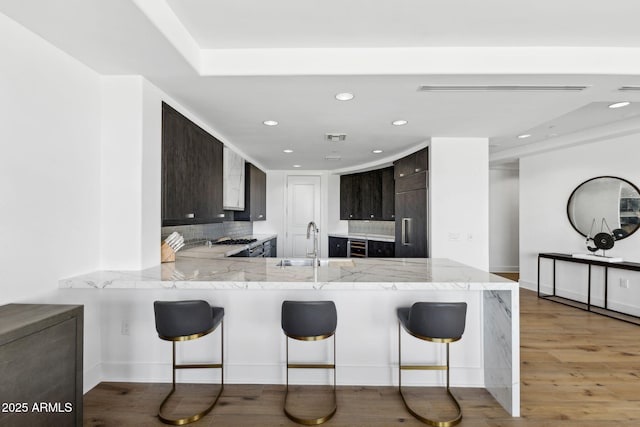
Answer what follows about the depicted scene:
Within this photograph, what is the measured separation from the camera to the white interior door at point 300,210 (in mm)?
7391

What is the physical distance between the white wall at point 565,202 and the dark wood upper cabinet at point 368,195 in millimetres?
2419

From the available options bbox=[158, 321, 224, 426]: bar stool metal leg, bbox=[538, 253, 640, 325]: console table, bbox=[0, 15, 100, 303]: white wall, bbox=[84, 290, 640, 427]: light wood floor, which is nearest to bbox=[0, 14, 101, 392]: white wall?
bbox=[0, 15, 100, 303]: white wall

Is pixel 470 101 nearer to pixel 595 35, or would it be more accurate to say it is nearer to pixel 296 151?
pixel 595 35

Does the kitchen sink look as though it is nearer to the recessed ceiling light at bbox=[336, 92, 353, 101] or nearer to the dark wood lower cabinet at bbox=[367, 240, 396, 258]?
the recessed ceiling light at bbox=[336, 92, 353, 101]

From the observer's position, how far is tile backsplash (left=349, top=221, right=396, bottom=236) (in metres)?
6.98

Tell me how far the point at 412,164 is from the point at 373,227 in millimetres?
2785

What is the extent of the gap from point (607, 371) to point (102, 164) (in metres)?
4.62

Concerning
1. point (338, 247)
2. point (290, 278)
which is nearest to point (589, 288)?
point (338, 247)

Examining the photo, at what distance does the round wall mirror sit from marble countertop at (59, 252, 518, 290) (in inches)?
141

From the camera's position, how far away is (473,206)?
4145mm

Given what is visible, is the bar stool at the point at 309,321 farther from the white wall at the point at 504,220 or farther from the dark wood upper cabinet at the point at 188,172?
the white wall at the point at 504,220

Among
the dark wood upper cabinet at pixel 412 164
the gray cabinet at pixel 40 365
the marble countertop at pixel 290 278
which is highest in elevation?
the dark wood upper cabinet at pixel 412 164

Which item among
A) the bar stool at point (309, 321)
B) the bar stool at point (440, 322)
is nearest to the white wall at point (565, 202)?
the bar stool at point (440, 322)

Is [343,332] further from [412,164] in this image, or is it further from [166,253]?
[412,164]
